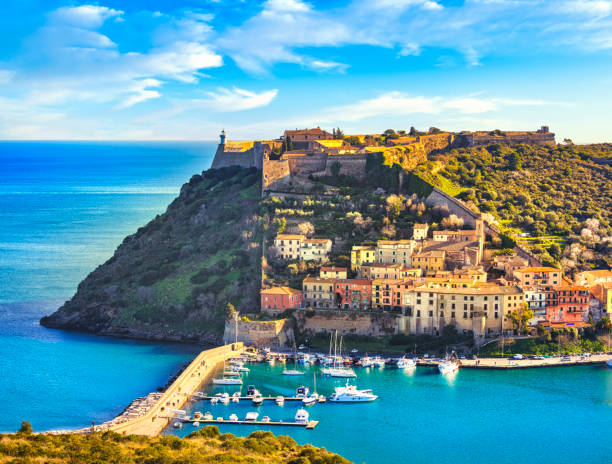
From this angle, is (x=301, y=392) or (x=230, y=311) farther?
(x=230, y=311)

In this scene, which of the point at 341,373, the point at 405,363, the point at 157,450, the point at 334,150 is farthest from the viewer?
the point at 334,150

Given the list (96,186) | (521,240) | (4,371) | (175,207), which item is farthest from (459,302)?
(96,186)

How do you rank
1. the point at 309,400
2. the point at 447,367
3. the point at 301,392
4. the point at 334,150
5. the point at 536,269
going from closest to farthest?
the point at 309,400 → the point at 301,392 → the point at 447,367 → the point at 536,269 → the point at 334,150

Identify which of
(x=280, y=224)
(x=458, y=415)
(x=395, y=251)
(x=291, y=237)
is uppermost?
(x=280, y=224)

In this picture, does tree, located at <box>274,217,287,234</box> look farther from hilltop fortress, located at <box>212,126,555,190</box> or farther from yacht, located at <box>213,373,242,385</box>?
yacht, located at <box>213,373,242,385</box>

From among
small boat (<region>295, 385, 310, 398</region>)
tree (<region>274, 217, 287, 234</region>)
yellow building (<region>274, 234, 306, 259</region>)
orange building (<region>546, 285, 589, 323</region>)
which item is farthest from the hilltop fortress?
small boat (<region>295, 385, 310, 398</region>)

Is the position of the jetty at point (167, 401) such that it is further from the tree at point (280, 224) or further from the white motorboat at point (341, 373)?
the tree at point (280, 224)

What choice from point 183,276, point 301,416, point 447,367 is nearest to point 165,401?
point 301,416

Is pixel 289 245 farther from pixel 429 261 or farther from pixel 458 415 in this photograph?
pixel 458 415
